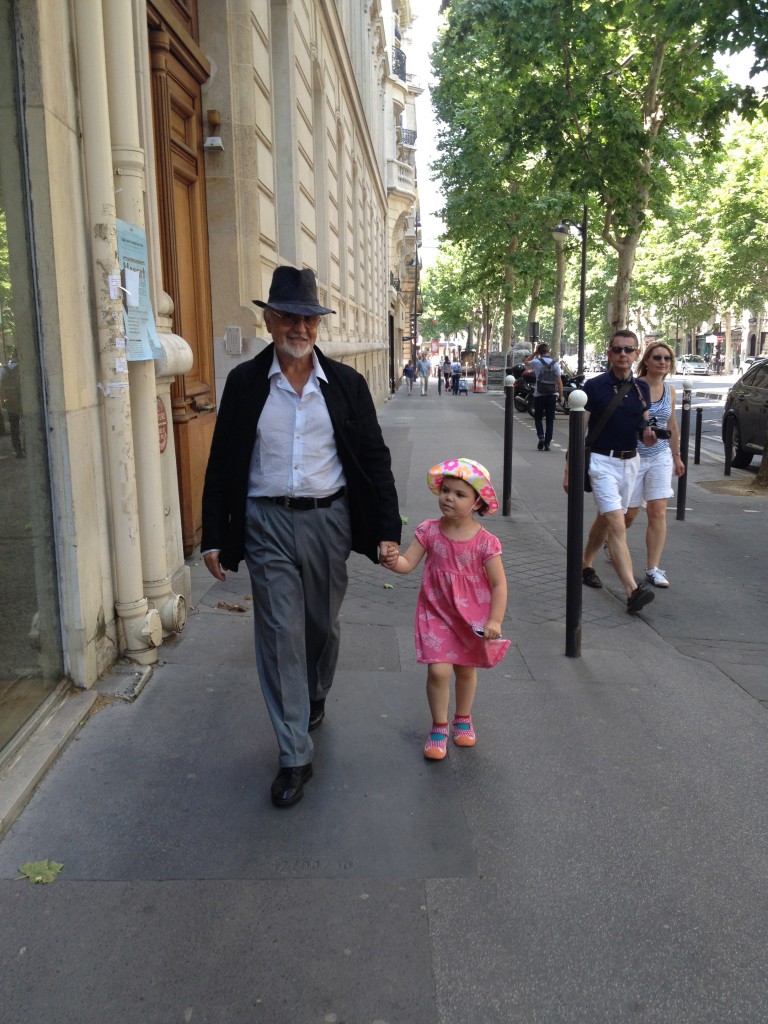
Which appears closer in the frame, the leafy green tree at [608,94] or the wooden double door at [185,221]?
the wooden double door at [185,221]

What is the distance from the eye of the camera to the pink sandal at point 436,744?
3.86 meters

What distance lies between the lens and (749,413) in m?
13.4

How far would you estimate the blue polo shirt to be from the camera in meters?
6.35

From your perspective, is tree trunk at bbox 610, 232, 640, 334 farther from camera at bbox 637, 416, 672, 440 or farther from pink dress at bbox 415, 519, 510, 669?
pink dress at bbox 415, 519, 510, 669

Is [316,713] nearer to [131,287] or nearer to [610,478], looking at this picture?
[131,287]

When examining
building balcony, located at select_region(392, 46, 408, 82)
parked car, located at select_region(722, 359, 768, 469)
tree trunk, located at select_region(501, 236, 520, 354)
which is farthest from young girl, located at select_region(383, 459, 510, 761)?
building balcony, located at select_region(392, 46, 408, 82)

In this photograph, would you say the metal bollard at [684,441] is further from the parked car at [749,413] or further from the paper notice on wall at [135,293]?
the paper notice on wall at [135,293]

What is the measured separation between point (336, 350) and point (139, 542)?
10.6 metres

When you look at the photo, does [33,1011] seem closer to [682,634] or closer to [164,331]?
[164,331]

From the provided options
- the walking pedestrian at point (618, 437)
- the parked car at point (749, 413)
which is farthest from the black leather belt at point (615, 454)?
the parked car at point (749, 413)

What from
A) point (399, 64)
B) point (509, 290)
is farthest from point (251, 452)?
point (399, 64)

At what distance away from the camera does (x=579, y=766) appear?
3.87 m

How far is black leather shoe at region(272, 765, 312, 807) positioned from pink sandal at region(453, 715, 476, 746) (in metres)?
0.78

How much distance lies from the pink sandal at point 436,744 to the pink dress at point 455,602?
314 mm
